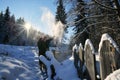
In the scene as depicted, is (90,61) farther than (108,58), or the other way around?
(90,61)

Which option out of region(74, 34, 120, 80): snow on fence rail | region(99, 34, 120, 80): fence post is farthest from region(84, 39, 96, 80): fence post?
region(99, 34, 120, 80): fence post

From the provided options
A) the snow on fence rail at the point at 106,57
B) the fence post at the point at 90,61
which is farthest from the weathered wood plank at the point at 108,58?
the fence post at the point at 90,61

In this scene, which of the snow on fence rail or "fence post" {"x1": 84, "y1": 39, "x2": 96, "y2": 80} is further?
"fence post" {"x1": 84, "y1": 39, "x2": 96, "y2": 80}

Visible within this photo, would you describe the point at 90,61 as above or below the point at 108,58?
below

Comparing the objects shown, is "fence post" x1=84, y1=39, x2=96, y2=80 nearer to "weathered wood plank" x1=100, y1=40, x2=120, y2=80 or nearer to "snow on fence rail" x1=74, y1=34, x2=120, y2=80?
"snow on fence rail" x1=74, y1=34, x2=120, y2=80

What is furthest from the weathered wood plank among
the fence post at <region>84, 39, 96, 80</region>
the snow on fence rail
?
the fence post at <region>84, 39, 96, 80</region>

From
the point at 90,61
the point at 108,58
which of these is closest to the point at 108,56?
the point at 108,58

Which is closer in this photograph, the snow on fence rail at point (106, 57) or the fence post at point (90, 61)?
the snow on fence rail at point (106, 57)

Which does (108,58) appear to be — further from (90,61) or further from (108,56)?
(90,61)

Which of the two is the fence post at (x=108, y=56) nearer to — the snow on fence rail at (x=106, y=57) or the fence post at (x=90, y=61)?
the snow on fence rail at (x=106, y=57)

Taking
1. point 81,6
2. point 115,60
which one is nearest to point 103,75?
point 115,60

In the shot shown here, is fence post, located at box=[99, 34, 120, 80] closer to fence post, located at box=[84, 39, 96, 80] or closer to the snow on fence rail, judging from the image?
the snow on fence rail

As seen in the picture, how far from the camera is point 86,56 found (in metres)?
6.45

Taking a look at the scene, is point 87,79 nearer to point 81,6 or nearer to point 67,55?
point 81,6
